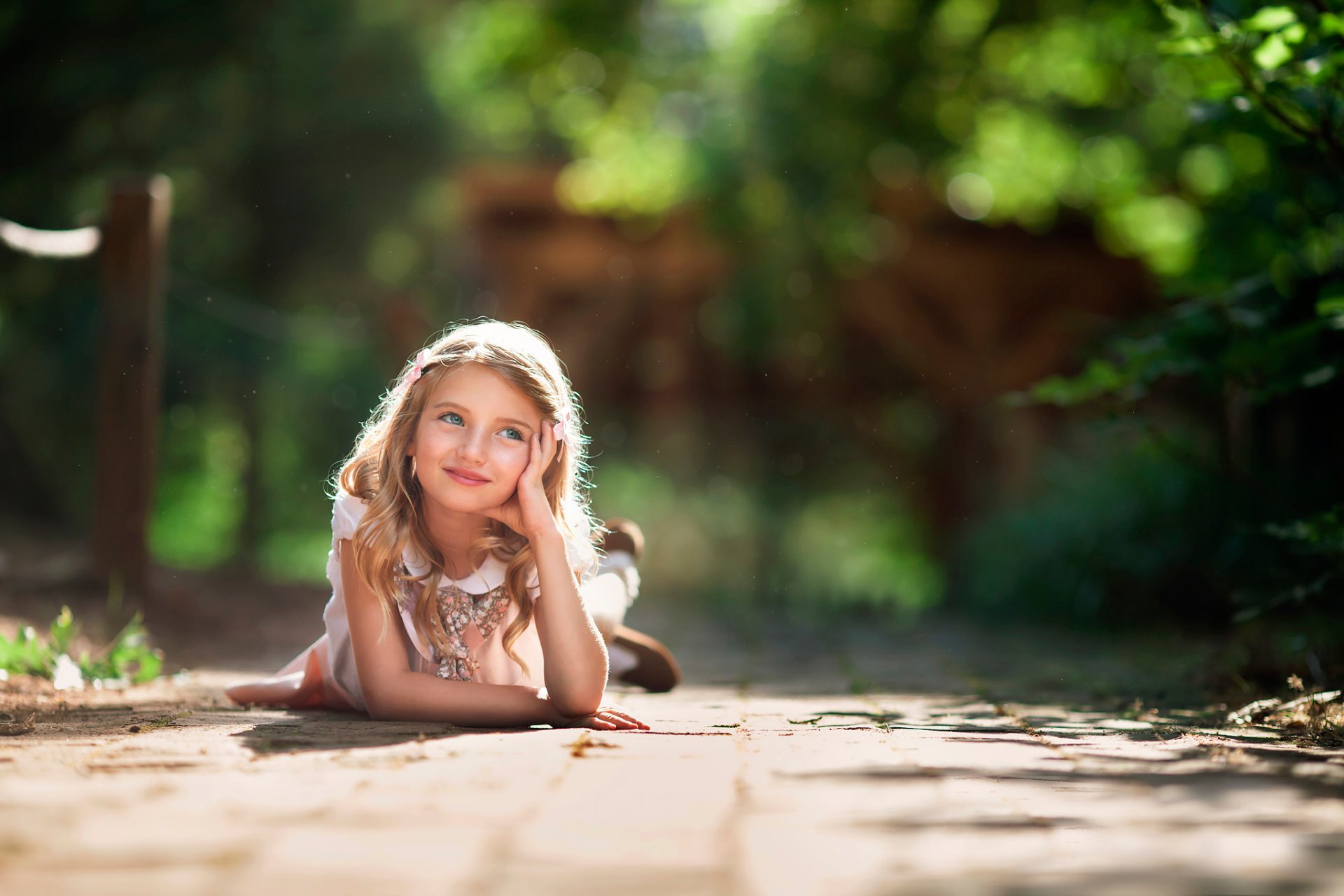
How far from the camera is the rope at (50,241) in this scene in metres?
4.96

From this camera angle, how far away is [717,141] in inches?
412

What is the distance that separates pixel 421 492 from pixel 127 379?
131 inches

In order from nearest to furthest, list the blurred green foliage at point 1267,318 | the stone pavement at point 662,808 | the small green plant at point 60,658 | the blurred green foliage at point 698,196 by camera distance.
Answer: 1. the stone pavement at point 662,808
2. the blurred green foliage at point 1267,318
3. the small green plant at point 60,658
4. the blurred green foliage at point 698,196

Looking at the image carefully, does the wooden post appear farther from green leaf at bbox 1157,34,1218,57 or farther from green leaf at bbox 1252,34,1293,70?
green leaf at bbox 1252,34,1293,70

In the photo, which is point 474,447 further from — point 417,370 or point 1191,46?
point 1191,46

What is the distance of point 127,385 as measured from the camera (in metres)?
5.98

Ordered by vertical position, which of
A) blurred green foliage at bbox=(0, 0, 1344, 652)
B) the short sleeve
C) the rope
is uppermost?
blurred green foliage at bbox=(0, 0, 1344, 652)

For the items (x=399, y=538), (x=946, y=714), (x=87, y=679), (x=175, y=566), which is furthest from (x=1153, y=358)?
(x=175, y=566)

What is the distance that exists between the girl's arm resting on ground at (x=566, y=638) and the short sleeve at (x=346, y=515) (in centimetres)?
49

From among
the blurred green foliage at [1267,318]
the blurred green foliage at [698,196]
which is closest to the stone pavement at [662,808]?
the blurred green foliage at [1267,318]

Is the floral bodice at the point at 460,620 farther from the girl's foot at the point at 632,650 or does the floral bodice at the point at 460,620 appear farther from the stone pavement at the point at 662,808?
the girl's foot at the point at 632,650

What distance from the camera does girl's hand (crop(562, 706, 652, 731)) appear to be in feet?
9.77

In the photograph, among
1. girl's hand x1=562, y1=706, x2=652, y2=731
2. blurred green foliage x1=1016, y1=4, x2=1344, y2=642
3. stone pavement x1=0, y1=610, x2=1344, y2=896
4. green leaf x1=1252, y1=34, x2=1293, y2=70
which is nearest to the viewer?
stone pavement x1=0, y1=610, x2=1344, y2=896

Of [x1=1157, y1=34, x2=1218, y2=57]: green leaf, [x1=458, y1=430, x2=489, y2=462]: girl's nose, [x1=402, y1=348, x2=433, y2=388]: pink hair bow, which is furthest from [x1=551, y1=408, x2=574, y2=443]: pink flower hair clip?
[x1=1157, y1=34, x2=1218, y2=57]: green leaf
